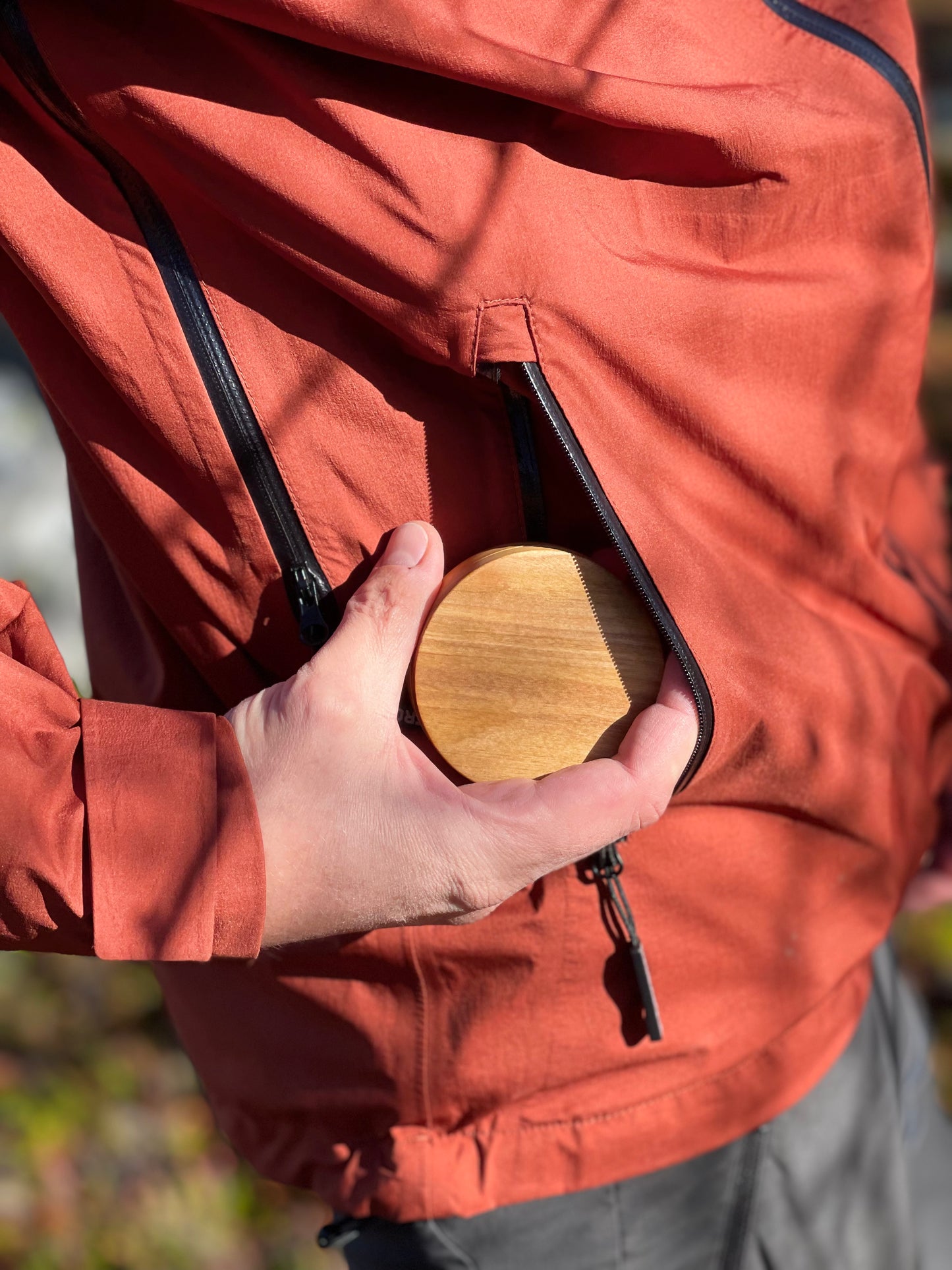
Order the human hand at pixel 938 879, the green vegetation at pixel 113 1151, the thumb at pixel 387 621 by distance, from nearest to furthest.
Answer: the thumb at pixel 387 621, the human hand at pixel 938 879, the green vegetation at pixel 113 1151

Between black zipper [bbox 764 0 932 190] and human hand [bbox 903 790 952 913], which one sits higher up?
black zipper [bbox 764 0 932 190]

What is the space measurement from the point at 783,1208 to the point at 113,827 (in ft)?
3.34

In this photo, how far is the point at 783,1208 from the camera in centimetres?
130

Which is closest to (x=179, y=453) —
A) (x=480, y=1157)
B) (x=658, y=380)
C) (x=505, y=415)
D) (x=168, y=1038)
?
(x=505, y=415)

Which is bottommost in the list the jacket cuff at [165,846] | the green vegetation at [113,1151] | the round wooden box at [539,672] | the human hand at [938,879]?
the green vegetation at [113,1151]

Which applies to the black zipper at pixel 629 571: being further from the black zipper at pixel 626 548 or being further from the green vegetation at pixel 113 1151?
the green vegetation at pixel 113 1151

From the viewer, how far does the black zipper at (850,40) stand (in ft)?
3.31

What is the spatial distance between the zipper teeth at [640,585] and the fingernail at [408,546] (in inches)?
6.2

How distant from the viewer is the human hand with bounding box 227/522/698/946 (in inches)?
35.2

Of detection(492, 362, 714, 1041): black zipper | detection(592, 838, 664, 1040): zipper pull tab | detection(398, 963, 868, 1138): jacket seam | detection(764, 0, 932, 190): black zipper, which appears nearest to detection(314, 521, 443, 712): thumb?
detection(492, 362, 714, 1041): black zipper

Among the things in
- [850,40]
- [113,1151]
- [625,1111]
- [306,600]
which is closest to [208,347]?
[306,600]

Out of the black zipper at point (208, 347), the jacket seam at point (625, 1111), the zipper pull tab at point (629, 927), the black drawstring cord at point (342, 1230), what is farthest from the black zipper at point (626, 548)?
the black drawstring cord at point (342, 1230)

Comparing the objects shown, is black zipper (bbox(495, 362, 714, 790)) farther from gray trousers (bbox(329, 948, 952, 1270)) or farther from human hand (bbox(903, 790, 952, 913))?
human hand (bbox(903, 790, 952, 913))

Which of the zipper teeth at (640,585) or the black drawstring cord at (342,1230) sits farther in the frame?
the black drawstring cord at (342,1230)
